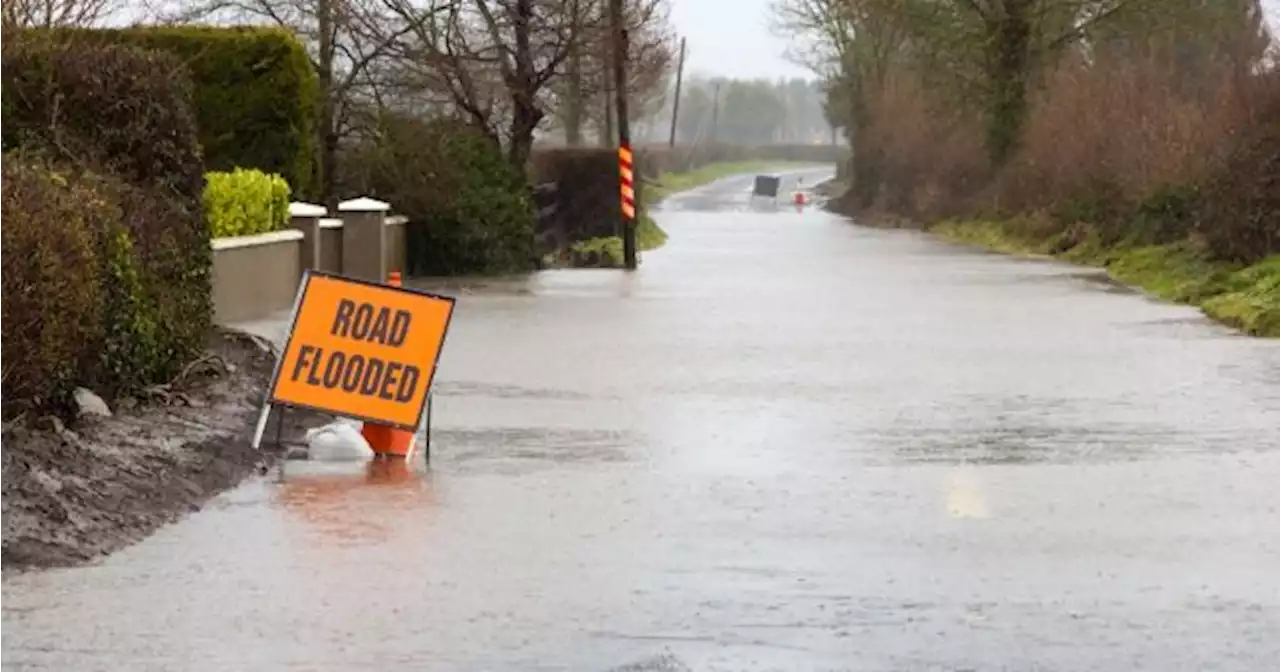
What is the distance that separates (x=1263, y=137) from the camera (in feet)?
83.8

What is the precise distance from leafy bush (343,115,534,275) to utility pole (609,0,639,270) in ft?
9.65

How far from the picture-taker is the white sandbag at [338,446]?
1147cm

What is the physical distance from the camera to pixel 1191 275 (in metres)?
27.0

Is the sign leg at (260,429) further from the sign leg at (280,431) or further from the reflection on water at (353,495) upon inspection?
the reflection on water at (353,495)

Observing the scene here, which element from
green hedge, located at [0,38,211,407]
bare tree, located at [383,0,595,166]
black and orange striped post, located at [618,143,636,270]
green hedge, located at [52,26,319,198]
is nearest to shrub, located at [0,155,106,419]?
green hedge, located at [0,38,211,407]

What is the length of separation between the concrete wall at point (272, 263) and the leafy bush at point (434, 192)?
279 cm

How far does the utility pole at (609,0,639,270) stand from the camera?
33438mm

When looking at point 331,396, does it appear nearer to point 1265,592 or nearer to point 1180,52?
point 1265,592

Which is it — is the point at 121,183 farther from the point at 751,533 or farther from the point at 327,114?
the point at 327,114

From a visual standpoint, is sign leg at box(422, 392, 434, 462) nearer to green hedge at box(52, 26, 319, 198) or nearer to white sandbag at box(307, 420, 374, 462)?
white sandbag at box(307, 420, 374, 462)

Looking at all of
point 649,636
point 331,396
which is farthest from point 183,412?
point 649,636

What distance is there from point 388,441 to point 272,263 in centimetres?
1075

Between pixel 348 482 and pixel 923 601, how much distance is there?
12.5 feet

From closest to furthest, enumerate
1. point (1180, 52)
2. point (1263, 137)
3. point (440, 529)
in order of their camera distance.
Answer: point (440, 529), point (1263, 137), point (1180, 52)
